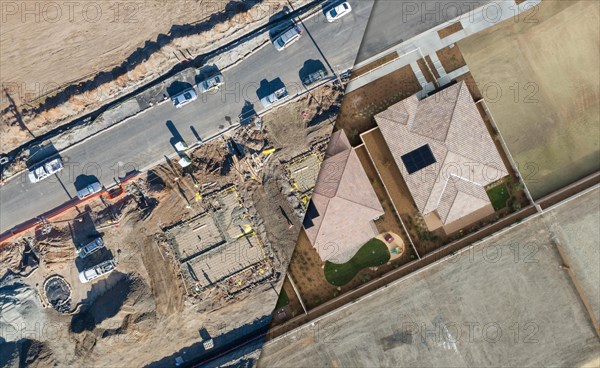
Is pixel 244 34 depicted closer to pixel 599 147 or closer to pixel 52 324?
pixel 52 324

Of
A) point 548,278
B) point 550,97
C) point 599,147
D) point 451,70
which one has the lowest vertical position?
point 548,278

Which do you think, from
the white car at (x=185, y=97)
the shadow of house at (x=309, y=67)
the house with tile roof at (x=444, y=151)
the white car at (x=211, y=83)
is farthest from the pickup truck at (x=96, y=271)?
the house with tile roof at (x=444, y=151)

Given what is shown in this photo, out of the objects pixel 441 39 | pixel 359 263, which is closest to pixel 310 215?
pixel 359 263

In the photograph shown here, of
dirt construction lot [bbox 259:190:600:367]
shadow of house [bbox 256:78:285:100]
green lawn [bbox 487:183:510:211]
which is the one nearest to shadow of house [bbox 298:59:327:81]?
shadow of house [bbox 256:78:285:100]

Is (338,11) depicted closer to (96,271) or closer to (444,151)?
(444,151)

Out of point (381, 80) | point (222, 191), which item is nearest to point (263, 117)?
point (222, 191)

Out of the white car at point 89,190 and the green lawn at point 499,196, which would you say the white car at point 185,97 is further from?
the green lawn at point 499,196

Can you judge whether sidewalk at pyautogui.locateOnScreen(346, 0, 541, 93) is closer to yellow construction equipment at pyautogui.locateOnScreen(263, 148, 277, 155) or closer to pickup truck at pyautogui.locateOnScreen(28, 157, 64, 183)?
yellow construction equipment at pyautogui.locateOnScreen(263, 148, 277, 155)
